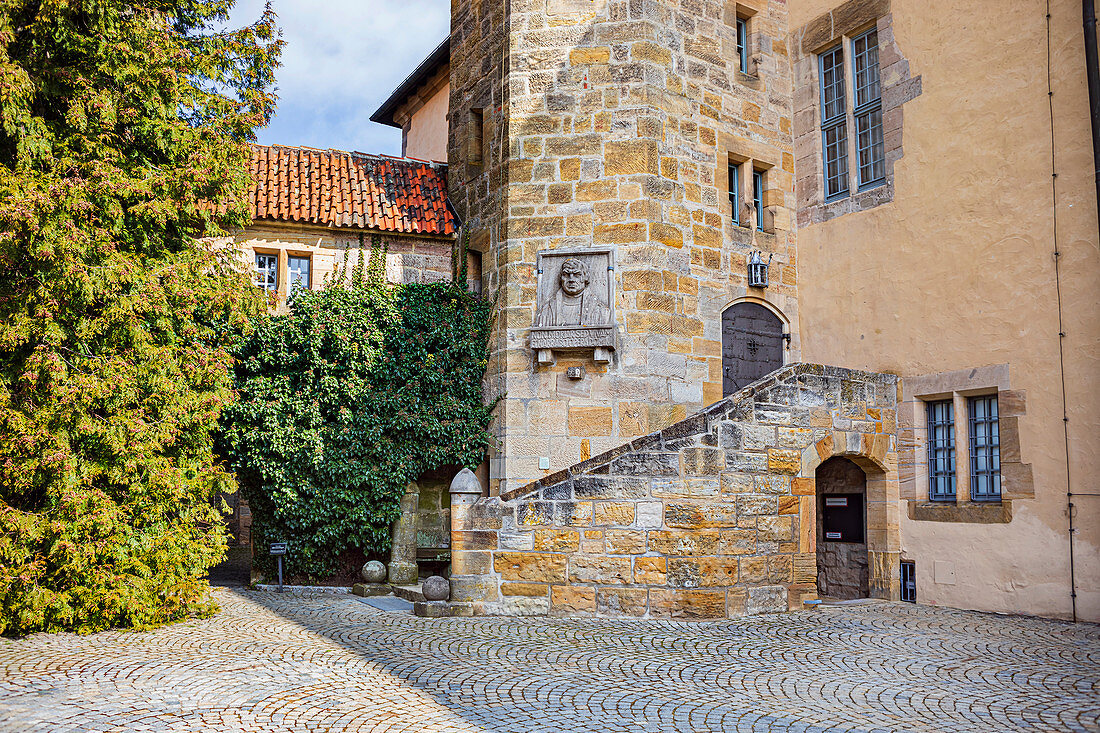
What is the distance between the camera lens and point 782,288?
12.0 meters

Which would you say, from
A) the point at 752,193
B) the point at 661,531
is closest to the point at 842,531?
the point at 661,531

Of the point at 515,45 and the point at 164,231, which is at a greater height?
the point at 515,45

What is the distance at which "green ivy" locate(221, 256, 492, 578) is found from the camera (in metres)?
11.3

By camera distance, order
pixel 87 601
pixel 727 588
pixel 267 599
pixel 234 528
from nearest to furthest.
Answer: pixel 87 601
pixel 727 588
pixel 267 599
pixel 234 528

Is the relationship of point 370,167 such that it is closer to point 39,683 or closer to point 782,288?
point 782,288

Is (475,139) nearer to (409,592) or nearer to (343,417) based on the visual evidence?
(343,417)

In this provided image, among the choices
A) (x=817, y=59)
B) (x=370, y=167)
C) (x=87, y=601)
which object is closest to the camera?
(x=87, y=601)

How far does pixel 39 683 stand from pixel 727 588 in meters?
5.97

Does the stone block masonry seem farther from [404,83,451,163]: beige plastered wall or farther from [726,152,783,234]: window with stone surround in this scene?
[404,83,451,163]: beige plastered wall

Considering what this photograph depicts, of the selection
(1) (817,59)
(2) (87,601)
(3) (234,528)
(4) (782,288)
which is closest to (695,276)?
(4) (782,288)

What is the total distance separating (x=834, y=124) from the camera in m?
11.7

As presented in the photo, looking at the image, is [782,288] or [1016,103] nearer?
[1016,103]

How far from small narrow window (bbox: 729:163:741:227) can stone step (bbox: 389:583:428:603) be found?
259 inches

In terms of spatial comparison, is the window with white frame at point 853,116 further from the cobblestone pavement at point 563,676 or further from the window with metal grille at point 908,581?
the cobblestone pavement at point 563,676
